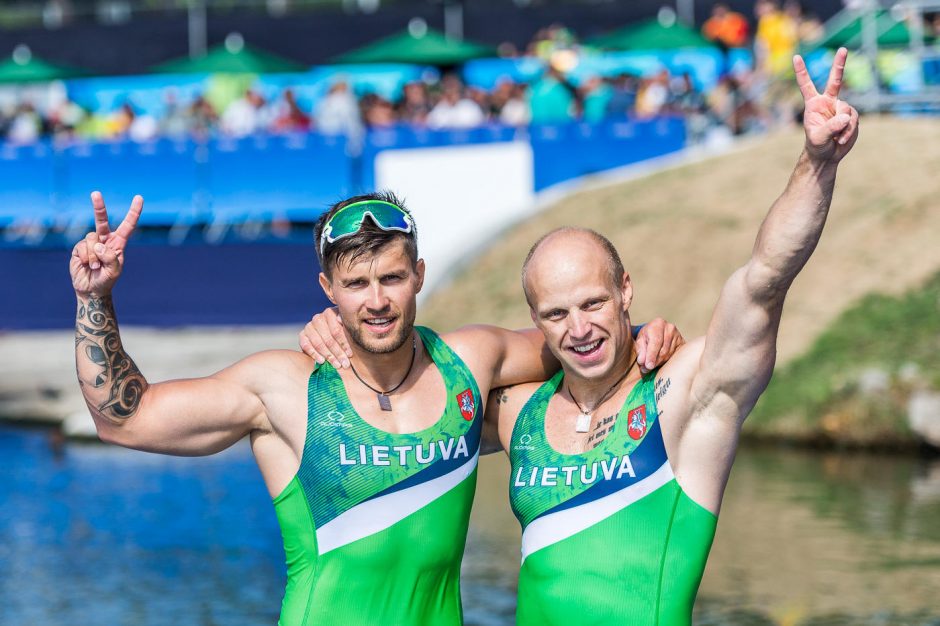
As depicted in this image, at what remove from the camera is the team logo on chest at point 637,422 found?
15.8 feet

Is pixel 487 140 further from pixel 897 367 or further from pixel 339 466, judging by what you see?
pixel 339 466

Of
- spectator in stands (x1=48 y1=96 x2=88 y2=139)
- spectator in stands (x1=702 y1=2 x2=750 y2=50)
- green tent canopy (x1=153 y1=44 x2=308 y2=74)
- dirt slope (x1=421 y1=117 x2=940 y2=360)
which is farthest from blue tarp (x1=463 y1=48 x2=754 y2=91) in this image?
spectator in stands (x1=48 y1=96 x2=88 y2=139)

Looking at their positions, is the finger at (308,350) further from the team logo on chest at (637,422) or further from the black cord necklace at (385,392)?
the team logo on chest at (637,422)

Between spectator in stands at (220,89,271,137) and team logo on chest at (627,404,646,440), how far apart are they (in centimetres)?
2125

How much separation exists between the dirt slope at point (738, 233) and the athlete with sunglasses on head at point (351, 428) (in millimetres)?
10545

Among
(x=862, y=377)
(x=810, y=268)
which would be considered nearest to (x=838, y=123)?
(x=862, y=377)

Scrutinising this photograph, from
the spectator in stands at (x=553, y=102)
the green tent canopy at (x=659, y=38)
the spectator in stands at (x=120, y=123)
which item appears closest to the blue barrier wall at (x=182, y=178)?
the spectator in stands at (x=120, y=123)

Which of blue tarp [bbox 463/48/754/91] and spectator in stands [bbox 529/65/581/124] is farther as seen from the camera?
blue tarp [bbox 463/48/754/91]

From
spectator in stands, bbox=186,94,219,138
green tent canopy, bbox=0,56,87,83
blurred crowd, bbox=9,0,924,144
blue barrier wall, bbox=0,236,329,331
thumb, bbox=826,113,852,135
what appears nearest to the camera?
thumb, bbox=826,113,852,135

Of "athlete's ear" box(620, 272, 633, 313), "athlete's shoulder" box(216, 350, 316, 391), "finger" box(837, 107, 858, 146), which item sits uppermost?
"finger" box(837, 107, 858, 146)

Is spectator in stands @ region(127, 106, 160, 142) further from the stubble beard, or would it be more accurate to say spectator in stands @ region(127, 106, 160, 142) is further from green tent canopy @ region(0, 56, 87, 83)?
the stubble beard

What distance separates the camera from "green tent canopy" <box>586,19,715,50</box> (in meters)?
24.3

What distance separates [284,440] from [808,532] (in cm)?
707

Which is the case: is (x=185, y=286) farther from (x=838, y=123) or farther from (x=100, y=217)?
(x=838, y=123)
